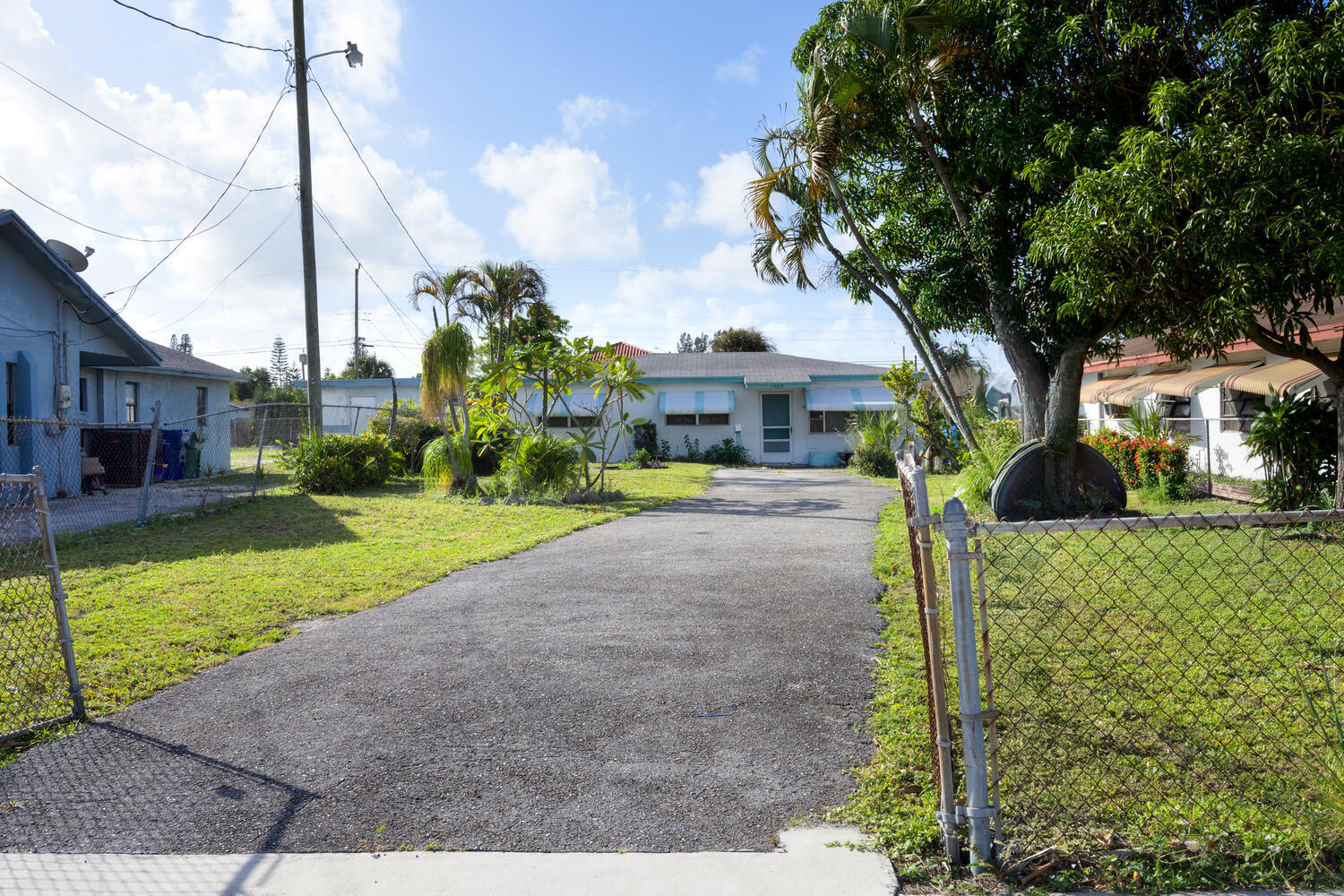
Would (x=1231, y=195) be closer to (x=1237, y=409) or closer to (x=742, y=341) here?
(x=1237, y=409)

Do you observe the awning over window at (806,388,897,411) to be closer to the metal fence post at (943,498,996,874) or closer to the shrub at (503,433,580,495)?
the shrub at (503,433,580,495)

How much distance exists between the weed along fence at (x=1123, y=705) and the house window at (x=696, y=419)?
20990 mm

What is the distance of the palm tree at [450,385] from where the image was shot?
15.2 metres

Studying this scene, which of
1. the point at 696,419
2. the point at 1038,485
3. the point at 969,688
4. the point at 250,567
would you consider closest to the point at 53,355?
the point at 250,567

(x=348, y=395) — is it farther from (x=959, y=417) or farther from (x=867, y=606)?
(x=867, y=606)

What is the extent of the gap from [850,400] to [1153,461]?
13.7 metres

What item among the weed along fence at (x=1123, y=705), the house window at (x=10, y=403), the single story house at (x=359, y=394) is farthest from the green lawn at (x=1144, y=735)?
the single story house at (x=359, y=394)

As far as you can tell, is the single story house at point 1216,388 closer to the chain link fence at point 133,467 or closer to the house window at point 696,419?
the house window at point 696,419

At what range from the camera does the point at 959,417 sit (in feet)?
41.8

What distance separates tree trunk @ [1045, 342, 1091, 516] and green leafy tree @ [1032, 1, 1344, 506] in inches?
88.3

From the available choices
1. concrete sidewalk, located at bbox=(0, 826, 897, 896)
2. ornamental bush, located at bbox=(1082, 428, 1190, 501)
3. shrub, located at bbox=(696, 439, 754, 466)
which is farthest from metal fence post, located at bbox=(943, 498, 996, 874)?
shrub, located at bbox=(696, 439, 754, 466)

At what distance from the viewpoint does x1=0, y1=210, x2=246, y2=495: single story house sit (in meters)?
14.3

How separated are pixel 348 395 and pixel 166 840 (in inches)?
1165

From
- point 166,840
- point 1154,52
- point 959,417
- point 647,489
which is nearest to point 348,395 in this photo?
point 647,489
